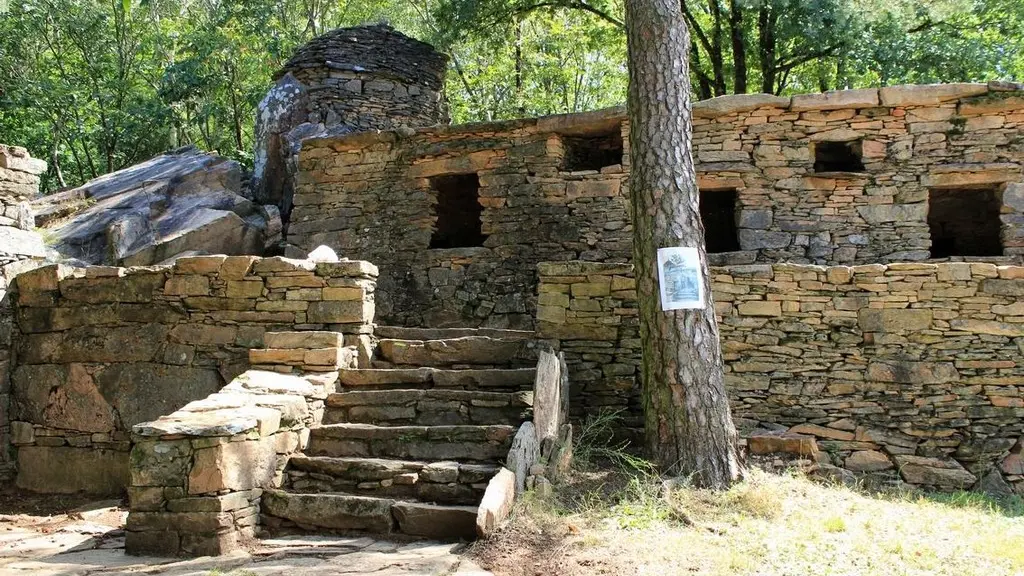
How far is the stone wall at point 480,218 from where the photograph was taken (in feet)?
31.7

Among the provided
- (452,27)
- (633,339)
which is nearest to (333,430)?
(633,339)

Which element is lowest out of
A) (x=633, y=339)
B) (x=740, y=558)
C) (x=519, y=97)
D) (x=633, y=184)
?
(x=740, y=558)

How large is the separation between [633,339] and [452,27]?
30.4 ft

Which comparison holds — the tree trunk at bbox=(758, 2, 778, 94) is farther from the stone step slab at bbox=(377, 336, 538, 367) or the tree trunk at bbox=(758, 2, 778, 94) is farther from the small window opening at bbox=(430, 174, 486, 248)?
the stone step slab at bbox=(377, 336, 538, 367)

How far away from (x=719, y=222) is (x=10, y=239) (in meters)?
8.45

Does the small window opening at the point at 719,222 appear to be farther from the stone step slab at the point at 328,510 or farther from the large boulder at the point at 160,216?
the stone step slab at the point at 328,510

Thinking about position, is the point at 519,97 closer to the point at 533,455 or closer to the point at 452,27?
the point at 452,27

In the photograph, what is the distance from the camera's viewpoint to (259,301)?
6.66 m

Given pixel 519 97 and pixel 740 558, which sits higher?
pixel 519 97

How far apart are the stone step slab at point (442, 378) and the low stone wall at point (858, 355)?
885mm

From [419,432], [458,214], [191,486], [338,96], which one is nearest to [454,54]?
[338,96]

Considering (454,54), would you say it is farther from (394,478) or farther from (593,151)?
(394,478)

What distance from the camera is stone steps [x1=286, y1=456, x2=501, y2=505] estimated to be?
4977 mm

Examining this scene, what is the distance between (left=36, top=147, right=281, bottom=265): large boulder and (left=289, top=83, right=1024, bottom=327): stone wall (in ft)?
4.31
